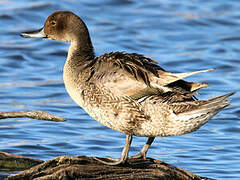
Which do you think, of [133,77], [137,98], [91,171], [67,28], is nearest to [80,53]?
[67,28]

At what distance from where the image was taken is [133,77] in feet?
20.3

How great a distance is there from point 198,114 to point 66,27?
1751 mm

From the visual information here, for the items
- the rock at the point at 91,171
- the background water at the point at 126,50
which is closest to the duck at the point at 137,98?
the rock at the point at 91,171

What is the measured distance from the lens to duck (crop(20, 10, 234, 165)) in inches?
238

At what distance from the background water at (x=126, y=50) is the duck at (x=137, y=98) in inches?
64.2

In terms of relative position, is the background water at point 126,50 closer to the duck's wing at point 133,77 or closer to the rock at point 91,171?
the rock at point 91,171

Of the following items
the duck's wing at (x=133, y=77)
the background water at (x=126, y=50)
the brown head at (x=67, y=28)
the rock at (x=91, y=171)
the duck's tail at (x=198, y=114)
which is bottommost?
the background water at (x=126, y=50)

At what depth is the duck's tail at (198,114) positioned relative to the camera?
591cm

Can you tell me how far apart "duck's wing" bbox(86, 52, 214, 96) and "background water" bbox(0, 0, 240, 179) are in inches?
69.6

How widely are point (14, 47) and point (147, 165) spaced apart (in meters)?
8.13

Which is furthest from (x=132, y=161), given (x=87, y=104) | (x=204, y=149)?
(x=204, y=149)

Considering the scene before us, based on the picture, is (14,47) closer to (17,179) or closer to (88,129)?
(88,129)

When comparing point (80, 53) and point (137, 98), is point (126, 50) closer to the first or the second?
point (80, 53)

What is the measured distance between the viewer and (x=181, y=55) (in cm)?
1359
